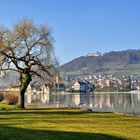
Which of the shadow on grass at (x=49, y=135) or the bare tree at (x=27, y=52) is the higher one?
the bare tree at (x=27, y=52)

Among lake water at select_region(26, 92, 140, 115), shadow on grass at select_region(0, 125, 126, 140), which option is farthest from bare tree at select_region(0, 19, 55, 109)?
shadow on grass at select_region(0, 125, 126, 140)

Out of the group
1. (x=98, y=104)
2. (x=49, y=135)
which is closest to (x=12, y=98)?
(x=98, y=104)

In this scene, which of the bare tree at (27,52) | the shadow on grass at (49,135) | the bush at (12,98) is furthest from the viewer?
the bush at (12,98)

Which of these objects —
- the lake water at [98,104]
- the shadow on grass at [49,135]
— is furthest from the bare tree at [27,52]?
the shadow on grass at [49,135]

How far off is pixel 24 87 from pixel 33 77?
186 centimetres

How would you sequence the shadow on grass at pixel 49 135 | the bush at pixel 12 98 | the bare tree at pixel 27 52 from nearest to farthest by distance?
the shadow on grass at pixel 49 135
the bare tree at pixel 27 52
the bush at pixel 12 98

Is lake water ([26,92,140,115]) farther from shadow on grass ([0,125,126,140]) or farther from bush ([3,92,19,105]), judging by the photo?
shadow on grass ([0,125,126,140])

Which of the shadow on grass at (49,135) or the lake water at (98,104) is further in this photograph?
the lake water at (98,104)

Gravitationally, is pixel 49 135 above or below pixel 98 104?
below

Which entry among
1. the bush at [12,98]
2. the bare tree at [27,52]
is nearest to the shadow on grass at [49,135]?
the bare tree at [27,52]

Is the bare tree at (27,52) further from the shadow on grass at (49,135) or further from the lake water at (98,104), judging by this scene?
the shadow on grass at (49,135)

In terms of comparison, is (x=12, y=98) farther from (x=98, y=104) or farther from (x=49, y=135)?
(x=49, y=135)

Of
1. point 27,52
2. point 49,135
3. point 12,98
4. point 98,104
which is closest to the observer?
point 49,135

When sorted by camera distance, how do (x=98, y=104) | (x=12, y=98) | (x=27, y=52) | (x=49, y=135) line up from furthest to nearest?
(x=98, y=104)
(x=12, y=98)
(x=27, y=52)
(x=49, y=135)
